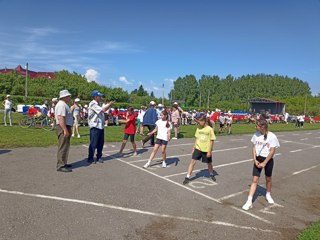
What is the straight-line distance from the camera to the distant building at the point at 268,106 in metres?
70.0

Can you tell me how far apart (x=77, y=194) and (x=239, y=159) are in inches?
271

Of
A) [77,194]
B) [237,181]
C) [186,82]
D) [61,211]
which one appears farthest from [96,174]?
[186,82]

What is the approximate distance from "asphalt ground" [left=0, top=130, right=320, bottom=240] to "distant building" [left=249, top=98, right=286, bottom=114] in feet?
215

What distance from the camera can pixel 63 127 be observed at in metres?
6.77

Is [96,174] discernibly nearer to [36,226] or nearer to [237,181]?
[36,226]

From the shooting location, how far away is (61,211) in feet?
15.1

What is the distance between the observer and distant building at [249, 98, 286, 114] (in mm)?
70012

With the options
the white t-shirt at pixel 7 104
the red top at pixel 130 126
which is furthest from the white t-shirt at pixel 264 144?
the white t-shirt at pixel 7 104

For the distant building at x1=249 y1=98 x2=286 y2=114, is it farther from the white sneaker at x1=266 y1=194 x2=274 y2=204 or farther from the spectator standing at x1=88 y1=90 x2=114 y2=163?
the white sneaker at x1=266 y1=194 x2=274 y2=204

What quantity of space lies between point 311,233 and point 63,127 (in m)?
5.44

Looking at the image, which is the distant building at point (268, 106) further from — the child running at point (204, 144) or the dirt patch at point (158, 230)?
the dirt patch at point (158, 230)

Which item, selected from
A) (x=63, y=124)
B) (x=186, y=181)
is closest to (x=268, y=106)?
(x=186, y=181)

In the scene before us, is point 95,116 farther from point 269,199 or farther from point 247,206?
point 269,199

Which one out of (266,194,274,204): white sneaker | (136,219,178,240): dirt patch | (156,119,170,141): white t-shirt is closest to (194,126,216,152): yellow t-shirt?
(156,119,170,141): white t-shirt
